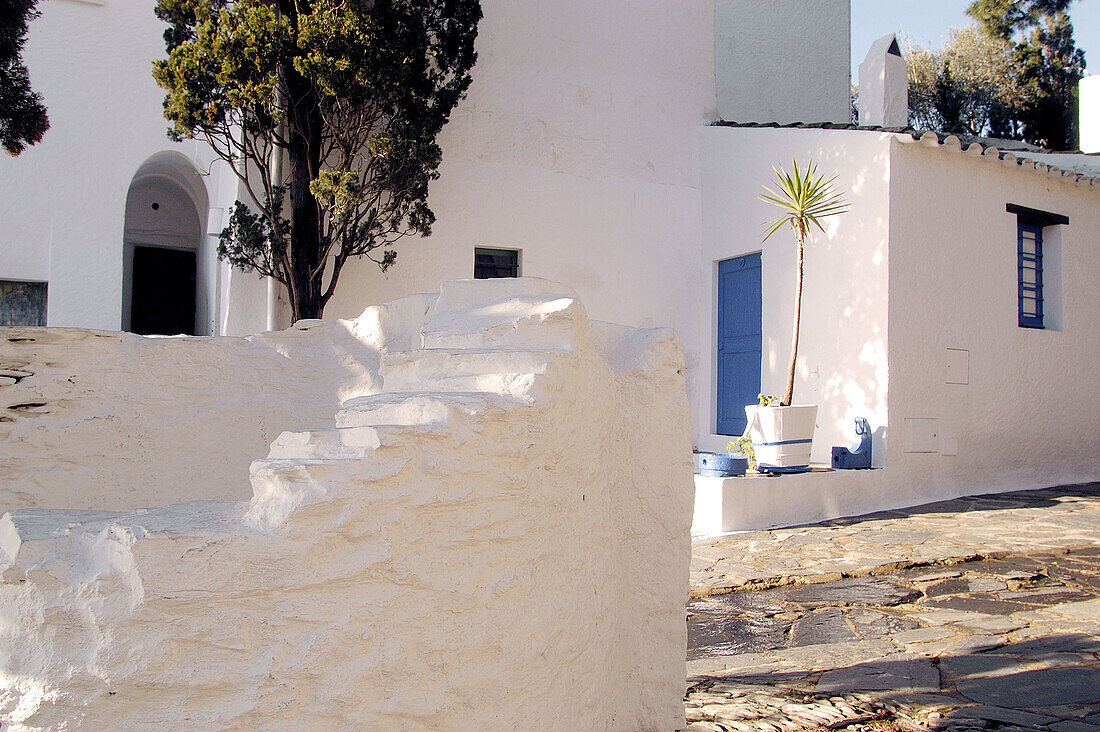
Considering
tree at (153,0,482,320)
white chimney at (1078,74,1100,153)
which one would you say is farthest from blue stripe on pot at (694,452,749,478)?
white chimney at (1078,74,1100,153)

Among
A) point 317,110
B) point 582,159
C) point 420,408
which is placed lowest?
point 420,408

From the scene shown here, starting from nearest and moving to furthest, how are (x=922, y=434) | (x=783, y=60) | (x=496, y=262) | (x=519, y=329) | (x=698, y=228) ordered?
(x=519, y=329)
(x=922, y=434)
(x=496, y=262)
(x=698, y=228)
(x=783, y=60)

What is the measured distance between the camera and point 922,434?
8242mm

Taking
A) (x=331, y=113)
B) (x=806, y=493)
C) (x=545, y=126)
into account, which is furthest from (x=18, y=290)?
(x=806, y=493)

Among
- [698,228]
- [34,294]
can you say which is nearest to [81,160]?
[34,294]

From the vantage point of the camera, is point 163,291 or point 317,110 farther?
point 163,291

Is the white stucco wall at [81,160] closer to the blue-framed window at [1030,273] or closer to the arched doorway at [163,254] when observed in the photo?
the arched doorway at [163,254]

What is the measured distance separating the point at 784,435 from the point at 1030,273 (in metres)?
4.26

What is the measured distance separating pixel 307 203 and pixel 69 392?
16.1 feet

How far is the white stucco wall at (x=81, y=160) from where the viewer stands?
931 cm

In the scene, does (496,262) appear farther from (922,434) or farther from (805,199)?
(922,434)

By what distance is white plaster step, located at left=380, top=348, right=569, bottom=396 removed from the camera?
232 cm

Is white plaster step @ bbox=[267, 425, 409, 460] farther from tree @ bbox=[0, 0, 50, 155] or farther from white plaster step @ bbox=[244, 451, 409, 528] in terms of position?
tree @ bbox=[0, 0, 50, 155]

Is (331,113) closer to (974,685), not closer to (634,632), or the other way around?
(634,632)
